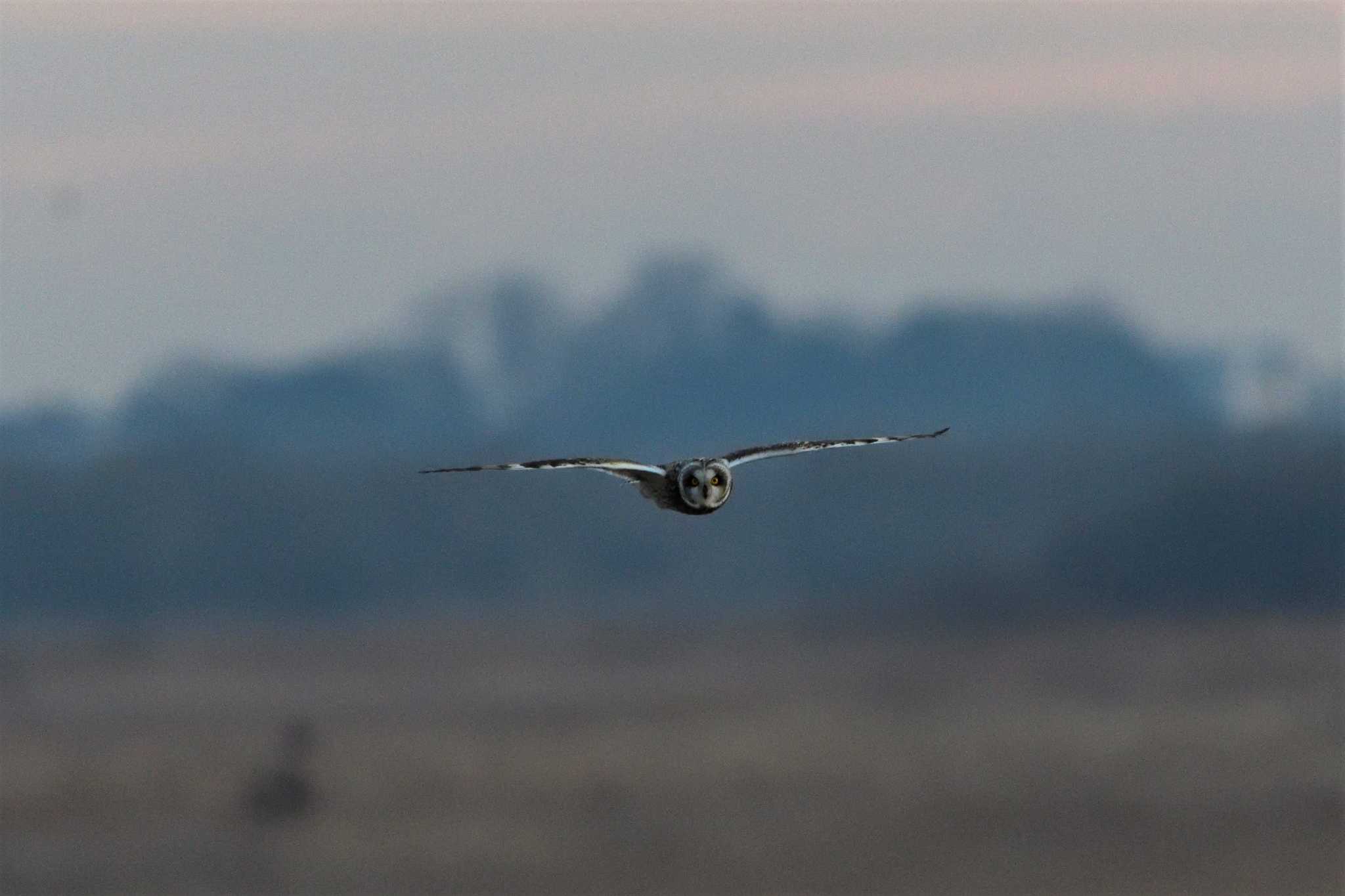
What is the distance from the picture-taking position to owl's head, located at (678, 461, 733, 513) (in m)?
56.9

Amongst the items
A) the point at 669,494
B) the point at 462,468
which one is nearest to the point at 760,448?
the point at 669,494

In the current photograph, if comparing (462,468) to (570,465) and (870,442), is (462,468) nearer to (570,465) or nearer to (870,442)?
(570,465)

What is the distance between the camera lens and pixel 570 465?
56.1 meters

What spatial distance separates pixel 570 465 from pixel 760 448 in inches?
180

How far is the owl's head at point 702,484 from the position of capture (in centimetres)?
5691

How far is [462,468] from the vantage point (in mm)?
54938

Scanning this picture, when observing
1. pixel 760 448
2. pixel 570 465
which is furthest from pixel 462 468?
pixel 760 448

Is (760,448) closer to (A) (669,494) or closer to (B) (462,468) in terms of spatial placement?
(A) (669,494)

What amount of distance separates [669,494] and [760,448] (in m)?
2.26

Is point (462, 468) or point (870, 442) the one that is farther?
point (870, 442)

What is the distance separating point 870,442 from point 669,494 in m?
4.99

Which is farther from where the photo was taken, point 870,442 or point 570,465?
point 870,442

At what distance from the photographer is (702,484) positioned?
187 ft

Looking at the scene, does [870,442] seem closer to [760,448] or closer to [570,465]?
[760,448]
